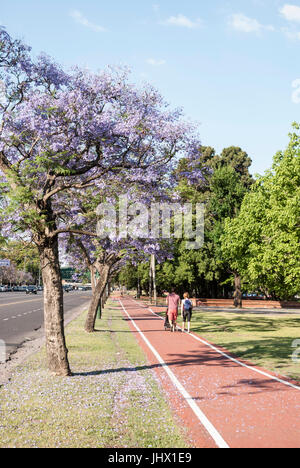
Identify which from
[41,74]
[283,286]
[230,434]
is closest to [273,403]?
[230,434]

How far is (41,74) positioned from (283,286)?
21009mm

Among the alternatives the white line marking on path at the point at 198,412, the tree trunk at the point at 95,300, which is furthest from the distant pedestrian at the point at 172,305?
the white line marking on path at the point at 198,412

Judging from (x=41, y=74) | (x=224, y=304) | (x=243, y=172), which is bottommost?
(x=224, y=304)

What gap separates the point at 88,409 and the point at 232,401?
2.68 m

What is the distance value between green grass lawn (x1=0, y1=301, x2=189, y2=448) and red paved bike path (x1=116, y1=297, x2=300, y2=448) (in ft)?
1.21

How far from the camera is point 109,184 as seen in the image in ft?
43.2

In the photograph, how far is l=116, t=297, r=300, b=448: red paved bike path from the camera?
6.49m

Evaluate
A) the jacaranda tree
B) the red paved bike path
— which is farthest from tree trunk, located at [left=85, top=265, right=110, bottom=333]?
the jacaranda tree

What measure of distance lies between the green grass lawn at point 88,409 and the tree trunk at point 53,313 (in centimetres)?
36

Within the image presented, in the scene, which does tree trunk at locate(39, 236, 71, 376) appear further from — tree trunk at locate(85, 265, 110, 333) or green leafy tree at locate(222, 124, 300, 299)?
green leafy tree at locate(222, 124, 300, 299)

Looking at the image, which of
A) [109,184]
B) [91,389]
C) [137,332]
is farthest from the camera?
[137,332]

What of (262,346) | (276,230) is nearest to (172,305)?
(262,346)

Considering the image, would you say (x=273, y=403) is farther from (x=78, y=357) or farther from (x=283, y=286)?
(x=283, y=286)

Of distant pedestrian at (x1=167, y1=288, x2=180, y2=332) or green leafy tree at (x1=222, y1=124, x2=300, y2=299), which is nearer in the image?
distant pedestrian at (x1=167, y1=288, x2=180, y2=332)
